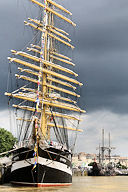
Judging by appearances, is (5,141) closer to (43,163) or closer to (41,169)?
(43,163)

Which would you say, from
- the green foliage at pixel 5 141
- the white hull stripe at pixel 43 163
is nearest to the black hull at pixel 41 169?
the white hull stripe at pixel 43 163

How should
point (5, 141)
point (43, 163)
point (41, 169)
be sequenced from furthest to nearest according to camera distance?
point (5, 141) < point (43, 163) < point (41, 169)

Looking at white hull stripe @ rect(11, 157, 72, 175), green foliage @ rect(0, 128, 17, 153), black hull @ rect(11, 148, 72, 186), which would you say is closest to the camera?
black hull @ rect(11, 148, 72, 186)

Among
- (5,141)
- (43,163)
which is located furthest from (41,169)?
(5,141)

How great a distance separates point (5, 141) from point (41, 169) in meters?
36.3

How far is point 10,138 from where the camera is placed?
6425 cm

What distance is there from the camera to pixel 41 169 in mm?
28672

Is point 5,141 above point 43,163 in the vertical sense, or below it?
above

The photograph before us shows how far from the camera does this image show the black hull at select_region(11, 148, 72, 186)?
28578mm

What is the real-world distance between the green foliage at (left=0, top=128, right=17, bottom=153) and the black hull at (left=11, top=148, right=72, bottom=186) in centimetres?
3039

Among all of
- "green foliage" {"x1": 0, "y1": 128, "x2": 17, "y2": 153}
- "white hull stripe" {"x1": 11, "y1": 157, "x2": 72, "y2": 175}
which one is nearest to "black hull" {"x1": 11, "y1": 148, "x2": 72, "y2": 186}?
"white hull stripe" {"x1": 11, "y1": 157, "x2": 72, "y2": 175}

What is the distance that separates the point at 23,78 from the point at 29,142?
19.0 metres

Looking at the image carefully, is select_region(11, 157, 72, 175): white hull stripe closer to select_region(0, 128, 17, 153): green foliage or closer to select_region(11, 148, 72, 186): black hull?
select_region(11, 148, 72, 186): black hull

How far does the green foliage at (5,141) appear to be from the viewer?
61.8 meters
